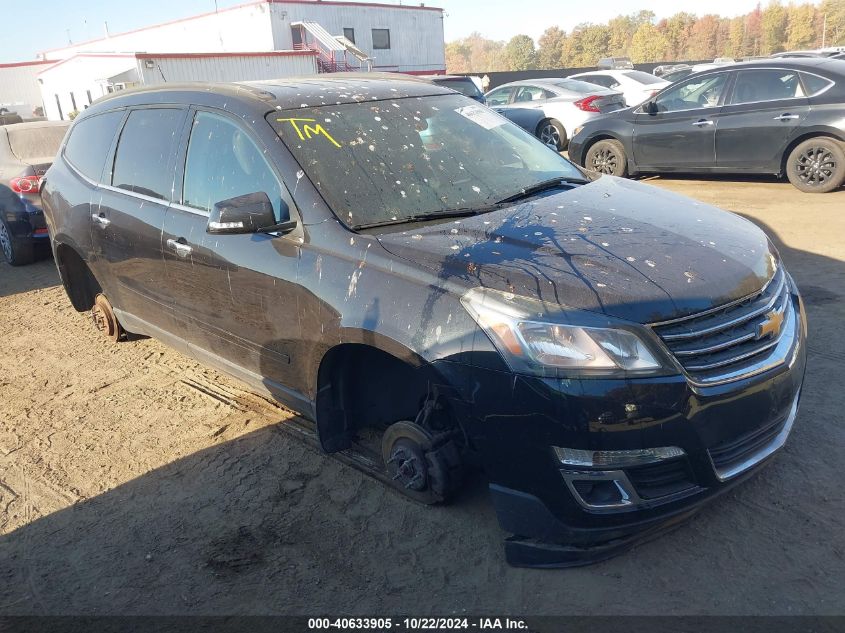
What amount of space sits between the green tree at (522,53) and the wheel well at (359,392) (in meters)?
92.1

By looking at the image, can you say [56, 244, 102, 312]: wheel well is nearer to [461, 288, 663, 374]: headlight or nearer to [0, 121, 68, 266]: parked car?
[0, 121, 68, 266]: parked car

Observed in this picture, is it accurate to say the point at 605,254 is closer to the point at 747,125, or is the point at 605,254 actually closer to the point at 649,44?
the point at 747,125

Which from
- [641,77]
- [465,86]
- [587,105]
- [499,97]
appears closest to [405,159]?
[587,105]

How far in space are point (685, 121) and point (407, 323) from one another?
26.4 ft

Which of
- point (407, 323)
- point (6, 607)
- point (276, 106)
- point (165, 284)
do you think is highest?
point (276, 106)

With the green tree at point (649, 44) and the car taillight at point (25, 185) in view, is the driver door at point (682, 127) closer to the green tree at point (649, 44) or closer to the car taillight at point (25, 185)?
the car taillight at point (25, 185)

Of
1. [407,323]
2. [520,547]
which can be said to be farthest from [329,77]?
[520,547]

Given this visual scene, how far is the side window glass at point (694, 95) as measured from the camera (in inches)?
363

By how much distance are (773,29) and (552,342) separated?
8964 cm

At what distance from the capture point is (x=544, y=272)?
2656 millimetres

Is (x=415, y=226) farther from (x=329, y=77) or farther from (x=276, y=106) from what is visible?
(x=329, y=77)

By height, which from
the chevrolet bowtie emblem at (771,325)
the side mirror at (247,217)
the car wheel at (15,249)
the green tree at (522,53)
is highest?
the side mirror at (247,217)

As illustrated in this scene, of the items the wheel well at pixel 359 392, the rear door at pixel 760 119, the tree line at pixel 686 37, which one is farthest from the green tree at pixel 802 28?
the wheel well at pixel 359 392

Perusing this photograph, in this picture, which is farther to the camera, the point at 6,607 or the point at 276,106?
the point at 276,106
